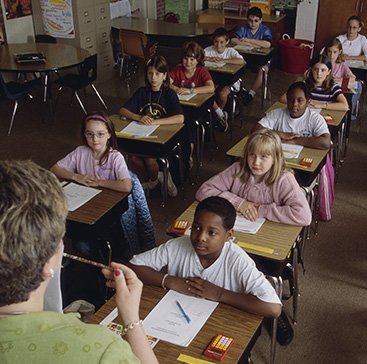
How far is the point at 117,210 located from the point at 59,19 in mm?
5209

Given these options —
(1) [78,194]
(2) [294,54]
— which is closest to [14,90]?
(1) [78,194]

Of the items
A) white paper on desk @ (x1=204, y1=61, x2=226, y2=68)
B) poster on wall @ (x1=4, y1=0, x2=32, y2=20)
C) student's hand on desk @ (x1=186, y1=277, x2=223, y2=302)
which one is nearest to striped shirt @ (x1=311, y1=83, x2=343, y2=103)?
white paper on desk @ (x1=204, y1=61, x2=226, y2=68)

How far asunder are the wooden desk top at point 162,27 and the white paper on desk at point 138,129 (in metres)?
4.25

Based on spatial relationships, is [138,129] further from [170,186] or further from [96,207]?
[96,207]

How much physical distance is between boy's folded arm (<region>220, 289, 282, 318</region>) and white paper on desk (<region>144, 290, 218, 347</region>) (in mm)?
69

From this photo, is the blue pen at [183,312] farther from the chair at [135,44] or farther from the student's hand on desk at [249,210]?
the chair at [135,44]

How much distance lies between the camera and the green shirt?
3.43 feet

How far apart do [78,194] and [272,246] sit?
130 centimetres

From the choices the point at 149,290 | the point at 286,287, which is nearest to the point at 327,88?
the point at 286,287

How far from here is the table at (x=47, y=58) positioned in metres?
6.18

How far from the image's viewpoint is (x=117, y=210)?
11.1 ft

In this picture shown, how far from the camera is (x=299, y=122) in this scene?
4.24 meters

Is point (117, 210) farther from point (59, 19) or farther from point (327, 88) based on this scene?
point (59, 19)

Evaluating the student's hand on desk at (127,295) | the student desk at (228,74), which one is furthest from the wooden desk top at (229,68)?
the student's hand on desk at (127,295)
